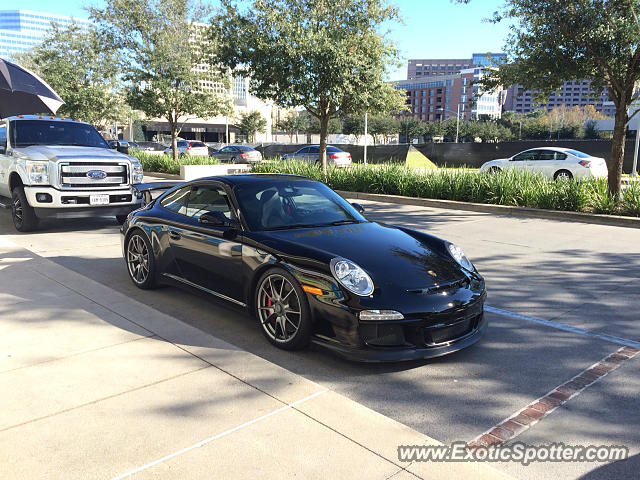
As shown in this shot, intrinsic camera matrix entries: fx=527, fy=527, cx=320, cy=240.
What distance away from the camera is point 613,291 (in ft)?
20.5

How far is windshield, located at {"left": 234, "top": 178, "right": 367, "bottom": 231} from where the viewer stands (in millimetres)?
4965

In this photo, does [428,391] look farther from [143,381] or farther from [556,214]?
[556,214]

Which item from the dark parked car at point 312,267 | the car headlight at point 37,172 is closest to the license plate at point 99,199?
the car headlight at point 37,172

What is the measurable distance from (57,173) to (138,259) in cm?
447

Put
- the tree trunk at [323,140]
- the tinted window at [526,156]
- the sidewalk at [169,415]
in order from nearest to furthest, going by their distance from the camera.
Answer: the sidewalk at [169,415]
the tree trunk at [323,140]
the tinted window at [526,156]

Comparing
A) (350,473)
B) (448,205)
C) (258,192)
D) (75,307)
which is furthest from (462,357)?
(448,205)

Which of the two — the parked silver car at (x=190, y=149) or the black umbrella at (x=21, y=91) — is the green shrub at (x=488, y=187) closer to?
the black umbrella at (x=21, y=91)

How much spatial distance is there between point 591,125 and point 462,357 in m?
83.2

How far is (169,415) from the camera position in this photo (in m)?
3.30

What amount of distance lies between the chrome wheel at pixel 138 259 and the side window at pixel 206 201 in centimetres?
84

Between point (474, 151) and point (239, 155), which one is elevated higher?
point (474, 151)

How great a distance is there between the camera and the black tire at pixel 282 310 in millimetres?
4133

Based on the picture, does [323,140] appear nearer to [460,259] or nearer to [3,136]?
[3,136]

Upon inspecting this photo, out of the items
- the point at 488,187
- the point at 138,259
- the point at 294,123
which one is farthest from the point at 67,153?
the point at 294,123
